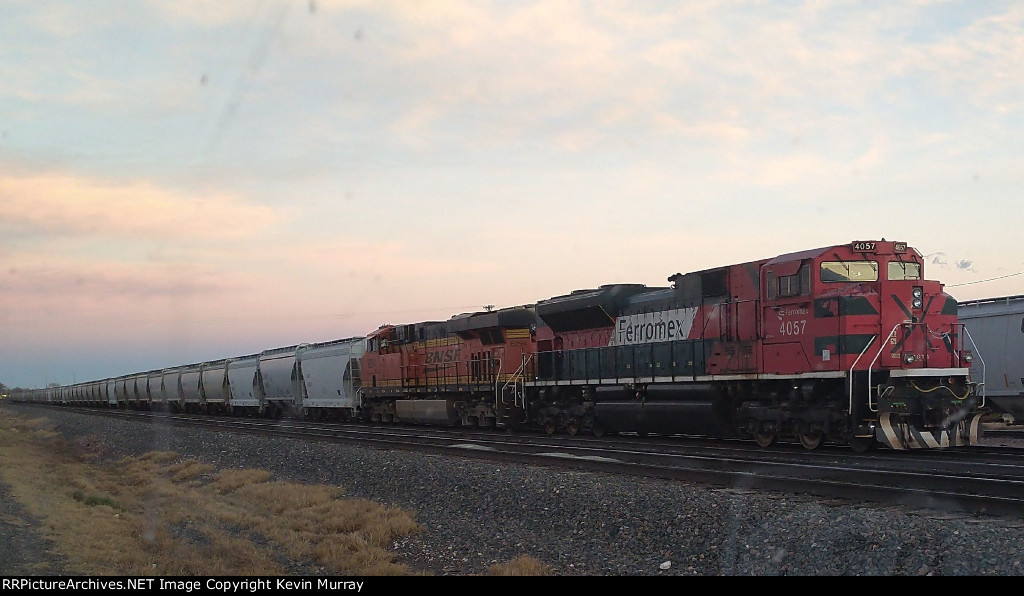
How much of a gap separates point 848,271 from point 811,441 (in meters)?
3.08

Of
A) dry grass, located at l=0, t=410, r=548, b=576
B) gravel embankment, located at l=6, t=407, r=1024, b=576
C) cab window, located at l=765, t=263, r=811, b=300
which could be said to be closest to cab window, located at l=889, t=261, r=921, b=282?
cab window, located at l=765, t=263, r=811, b=300

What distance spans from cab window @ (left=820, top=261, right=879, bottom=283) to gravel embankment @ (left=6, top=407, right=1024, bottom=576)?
5423mm

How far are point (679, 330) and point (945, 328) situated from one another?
5318mm

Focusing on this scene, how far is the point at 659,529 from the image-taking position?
9477 mm

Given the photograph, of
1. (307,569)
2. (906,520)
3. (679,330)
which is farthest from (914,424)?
(307,569)

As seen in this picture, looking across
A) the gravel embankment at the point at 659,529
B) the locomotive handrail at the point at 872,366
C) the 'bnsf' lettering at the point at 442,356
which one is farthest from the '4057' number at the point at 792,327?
the 'bnsf' lettering at the point at 442,356

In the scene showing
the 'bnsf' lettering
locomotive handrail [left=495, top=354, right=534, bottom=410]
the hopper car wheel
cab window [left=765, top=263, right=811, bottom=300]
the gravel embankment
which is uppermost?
cab window [left=765, top=263, right=811, bottom=300]

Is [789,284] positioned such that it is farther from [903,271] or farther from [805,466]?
[805,466]

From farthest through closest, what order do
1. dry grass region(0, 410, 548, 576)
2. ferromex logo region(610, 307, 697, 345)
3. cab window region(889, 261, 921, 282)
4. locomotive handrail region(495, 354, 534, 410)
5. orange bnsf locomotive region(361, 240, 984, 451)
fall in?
1. locomotive handrail region(495, 354, 534, 410)
2. ferromex logo region(610, 307, 697, 345)
3. cab window region(889, 261, 921, 282)
4. orange bnsf locomotive region(361, 240, 984, 451)
5. dry grass region(0, 410, 548, 576)

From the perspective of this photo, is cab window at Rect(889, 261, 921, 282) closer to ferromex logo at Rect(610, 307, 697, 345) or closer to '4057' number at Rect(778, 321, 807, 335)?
'4057' number at Rect(778, 321, 807, 335)

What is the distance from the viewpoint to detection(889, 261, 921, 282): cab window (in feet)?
50.0

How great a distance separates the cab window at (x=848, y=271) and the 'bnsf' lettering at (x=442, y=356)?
14893 mm
